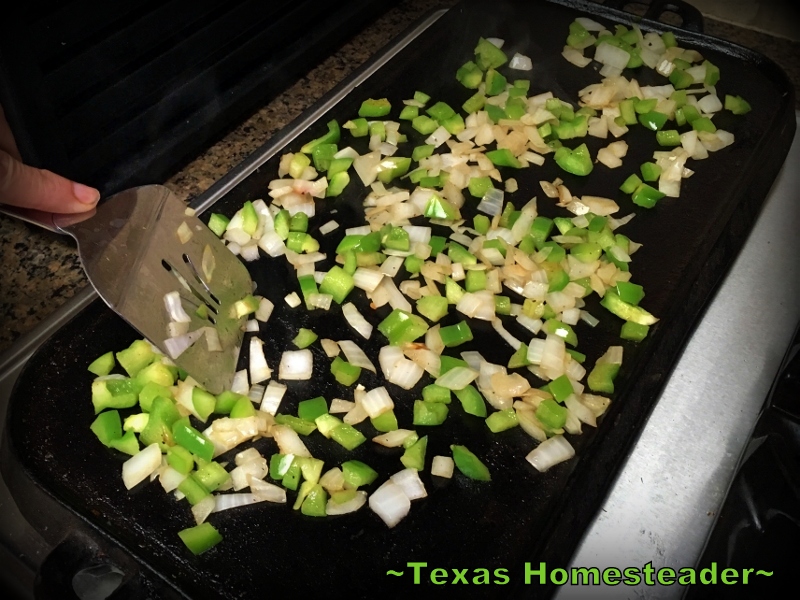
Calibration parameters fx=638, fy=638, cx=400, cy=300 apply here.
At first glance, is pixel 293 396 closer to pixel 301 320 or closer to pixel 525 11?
pixel 301 320

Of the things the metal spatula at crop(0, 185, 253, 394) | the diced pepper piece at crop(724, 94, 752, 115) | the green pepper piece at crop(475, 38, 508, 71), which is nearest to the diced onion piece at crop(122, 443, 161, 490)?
A: the metal spatula at crop(0, 185, 253, 394)

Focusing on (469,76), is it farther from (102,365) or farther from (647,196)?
(102,365)

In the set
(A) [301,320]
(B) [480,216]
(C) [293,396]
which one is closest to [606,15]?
(B) [480,216]

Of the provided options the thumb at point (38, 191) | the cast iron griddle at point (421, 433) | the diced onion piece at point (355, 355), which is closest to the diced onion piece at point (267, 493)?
the cast iron griddle at point (421, 433)

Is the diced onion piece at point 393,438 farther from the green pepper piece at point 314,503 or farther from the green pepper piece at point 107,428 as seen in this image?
the green pepper piece at point 107,428

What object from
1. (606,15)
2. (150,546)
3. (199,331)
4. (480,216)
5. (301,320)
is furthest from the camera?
(606,15)

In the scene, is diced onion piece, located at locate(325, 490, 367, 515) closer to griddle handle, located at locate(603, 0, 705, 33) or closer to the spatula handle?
the spatula handle
